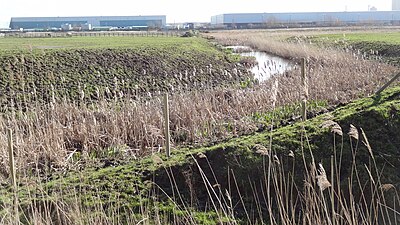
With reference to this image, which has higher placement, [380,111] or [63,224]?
[380,111]

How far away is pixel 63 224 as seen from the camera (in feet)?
14.3

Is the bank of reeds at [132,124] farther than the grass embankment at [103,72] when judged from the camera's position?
No

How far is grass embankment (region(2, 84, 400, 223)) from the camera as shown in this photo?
16.5 feet

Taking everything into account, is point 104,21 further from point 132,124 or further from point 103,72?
point 132,124

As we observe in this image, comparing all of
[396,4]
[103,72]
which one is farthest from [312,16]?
[103,72]

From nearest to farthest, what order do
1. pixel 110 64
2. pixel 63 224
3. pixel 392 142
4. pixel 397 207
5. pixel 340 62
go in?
1. pixel 63 224
2. pixel 397 207
3. pixel 392 142
4. pixel 340 62
5. pixel 110 64

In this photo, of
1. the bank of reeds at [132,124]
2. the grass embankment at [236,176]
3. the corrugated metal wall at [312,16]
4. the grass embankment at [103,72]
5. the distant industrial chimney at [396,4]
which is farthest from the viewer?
the distant industrial chimney at [396,4]

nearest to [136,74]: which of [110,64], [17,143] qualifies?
[110,64]

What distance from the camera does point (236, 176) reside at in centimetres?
561

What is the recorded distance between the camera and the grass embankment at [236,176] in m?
5.03

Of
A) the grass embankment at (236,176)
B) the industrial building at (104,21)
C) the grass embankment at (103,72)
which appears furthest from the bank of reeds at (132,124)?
the industrial building at (104,21)

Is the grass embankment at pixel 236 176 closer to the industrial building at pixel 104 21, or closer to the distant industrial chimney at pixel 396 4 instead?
the industrial building at pixel 104 21

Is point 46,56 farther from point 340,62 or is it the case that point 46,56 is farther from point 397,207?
point 397,207

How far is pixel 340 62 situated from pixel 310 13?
11388 centimetres
